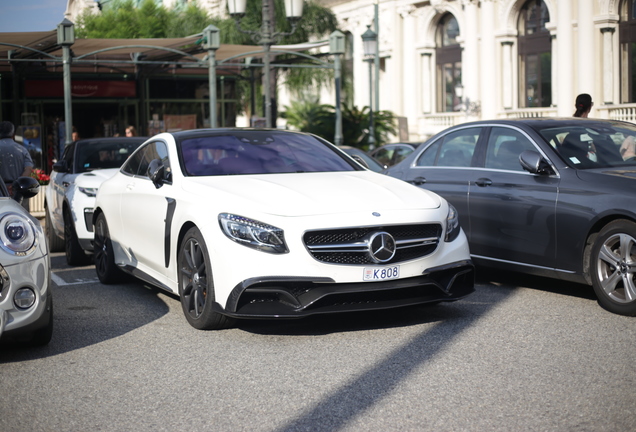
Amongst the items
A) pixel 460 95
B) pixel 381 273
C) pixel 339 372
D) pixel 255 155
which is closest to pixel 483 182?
pixel 255 155

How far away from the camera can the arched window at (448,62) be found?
1658 inches

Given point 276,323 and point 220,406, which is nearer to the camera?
point 220,406

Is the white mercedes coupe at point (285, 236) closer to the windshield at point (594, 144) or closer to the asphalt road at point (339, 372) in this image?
the asphalt road at point (339, 372)

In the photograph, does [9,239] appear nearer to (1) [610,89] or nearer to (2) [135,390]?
(2) [135,390]

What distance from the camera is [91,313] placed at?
751 centimetres

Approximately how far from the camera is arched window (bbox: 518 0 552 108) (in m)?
36.8

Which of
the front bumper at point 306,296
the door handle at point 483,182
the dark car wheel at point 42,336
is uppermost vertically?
the door handle at point 483,182

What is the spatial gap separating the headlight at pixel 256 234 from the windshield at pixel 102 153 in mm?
5869

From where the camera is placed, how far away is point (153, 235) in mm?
7453

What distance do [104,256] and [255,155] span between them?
2375 mm

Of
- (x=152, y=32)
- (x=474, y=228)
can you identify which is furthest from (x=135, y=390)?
(x=152, y=32)

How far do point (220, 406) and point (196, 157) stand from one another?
316cm

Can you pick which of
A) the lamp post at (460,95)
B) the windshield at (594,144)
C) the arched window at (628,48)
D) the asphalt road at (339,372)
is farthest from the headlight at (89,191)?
the lamp post at (460,95)

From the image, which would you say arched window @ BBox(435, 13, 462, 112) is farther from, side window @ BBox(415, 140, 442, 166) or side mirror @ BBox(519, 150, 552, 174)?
side mirror @ BBox(519, 150, 552, 174)
